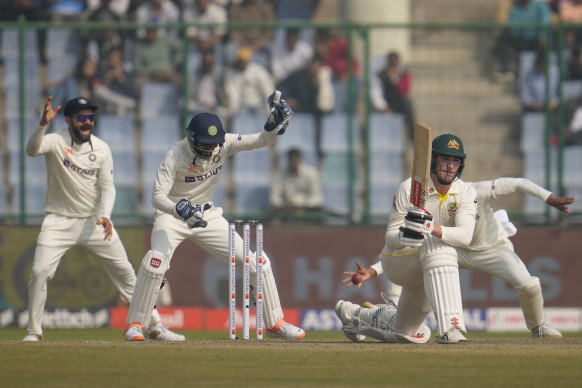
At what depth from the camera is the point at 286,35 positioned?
12.6 meters

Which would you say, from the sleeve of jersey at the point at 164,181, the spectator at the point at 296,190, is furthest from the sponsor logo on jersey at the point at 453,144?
the spectator at the point at 296,190

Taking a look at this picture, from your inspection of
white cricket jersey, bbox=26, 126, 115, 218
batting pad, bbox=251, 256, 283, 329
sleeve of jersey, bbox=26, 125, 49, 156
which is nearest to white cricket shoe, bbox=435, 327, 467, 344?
batting pad, bbox=251, 256, 283, 329

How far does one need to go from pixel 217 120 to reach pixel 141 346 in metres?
1.73

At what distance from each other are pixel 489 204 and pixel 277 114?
2.00m

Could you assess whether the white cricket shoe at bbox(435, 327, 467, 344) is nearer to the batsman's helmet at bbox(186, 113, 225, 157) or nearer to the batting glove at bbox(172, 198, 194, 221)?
the batting glove at bbox(172, 198, 194, 221)

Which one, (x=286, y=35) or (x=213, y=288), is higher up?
(x=286, y=35)

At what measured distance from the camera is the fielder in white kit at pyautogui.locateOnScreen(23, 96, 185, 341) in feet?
28.1

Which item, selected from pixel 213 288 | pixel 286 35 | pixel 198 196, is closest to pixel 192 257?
pixel 213 288

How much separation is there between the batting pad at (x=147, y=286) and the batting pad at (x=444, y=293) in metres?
1.93

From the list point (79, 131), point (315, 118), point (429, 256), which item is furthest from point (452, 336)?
point (315, 118)

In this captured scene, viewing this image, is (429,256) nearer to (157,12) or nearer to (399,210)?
(399,210)

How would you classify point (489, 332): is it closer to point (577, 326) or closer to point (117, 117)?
point (577, 326)

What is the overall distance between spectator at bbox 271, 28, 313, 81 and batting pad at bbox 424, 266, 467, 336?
5.86 m

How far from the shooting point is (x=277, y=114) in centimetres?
784
